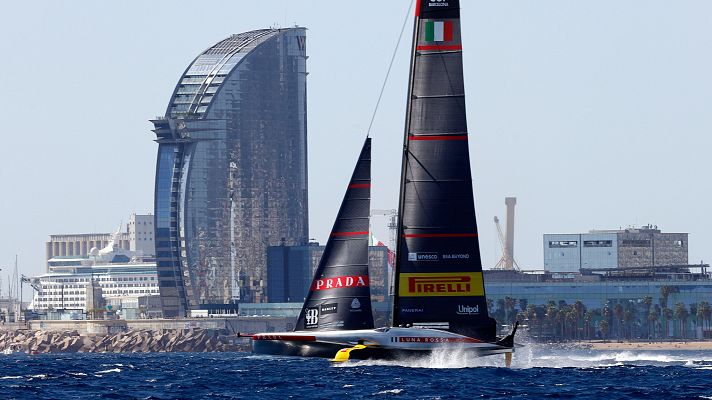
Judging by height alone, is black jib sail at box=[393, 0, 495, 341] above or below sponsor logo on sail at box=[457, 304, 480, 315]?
above

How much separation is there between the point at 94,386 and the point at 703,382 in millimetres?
24560

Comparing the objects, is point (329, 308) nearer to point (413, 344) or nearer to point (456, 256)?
point (413, 344)

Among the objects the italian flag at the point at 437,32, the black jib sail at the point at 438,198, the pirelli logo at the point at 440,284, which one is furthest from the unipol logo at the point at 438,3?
the pirelli logo at the point at 440,284

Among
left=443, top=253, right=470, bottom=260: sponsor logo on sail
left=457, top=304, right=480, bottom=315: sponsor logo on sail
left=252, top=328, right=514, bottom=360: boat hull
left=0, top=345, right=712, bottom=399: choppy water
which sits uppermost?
left=443, top=253, right=470, bottom=260: sponsor logo on sail

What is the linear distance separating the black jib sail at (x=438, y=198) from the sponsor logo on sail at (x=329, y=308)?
5.59 m

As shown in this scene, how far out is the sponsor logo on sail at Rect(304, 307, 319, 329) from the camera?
8212 centimetres

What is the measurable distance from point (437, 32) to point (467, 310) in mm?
12104

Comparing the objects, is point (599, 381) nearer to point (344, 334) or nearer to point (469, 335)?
point (469, 335)

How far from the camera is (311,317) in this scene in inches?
3246

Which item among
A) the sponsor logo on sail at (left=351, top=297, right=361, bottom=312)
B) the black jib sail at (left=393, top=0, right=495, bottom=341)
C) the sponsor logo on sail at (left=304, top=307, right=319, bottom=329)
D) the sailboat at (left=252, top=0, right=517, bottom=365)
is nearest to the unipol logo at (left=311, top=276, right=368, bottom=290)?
the sponsor logo on sail at (left=351, top=297, right=361, bottom=312)

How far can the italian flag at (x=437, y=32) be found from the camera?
75312mm

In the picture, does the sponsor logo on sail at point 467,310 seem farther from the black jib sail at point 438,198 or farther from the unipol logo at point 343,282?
the unipol logo at point 343,282

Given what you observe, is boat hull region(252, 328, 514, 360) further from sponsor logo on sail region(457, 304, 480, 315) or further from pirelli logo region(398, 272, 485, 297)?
pirelli logo region(398, 272, 485, 297)

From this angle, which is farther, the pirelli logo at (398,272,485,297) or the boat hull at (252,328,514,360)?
the pirelli logo at (398,272,485,297)
